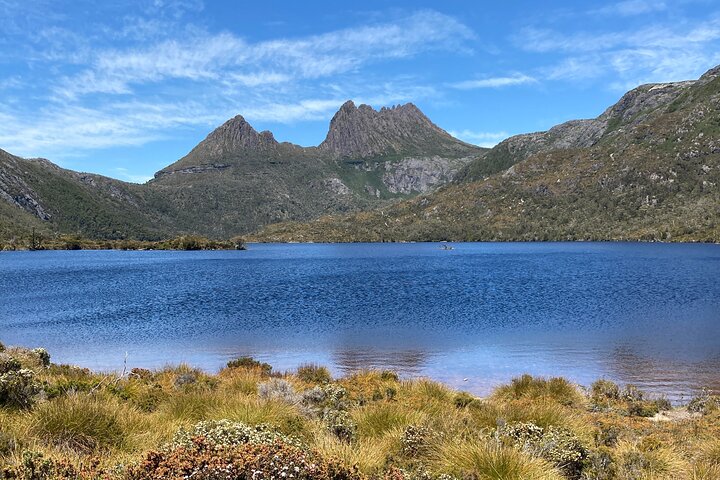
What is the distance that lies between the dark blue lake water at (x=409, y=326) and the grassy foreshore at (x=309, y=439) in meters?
11.6

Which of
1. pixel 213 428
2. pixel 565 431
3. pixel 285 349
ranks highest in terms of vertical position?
pixel 213 428

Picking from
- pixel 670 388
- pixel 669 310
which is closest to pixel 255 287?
pixel 669 310

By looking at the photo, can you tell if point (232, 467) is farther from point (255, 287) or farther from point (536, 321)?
point (255, 287)

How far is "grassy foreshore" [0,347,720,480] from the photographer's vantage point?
726cm

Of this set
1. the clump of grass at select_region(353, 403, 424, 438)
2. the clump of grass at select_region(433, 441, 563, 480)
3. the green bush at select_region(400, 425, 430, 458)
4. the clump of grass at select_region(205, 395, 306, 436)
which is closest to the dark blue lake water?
the clump of grass at select_region(353, 403, 424, 438)

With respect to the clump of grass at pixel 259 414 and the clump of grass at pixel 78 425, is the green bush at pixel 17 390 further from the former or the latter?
the clump of grass at pixel 259 414

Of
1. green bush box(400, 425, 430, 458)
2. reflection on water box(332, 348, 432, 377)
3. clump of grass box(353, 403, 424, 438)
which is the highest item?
green bush box(400, 425, 430, 458)

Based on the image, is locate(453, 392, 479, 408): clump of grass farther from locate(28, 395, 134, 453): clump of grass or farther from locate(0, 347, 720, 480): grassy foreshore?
locate(28, 395, 134, 453): clump of grass

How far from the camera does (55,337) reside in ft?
138

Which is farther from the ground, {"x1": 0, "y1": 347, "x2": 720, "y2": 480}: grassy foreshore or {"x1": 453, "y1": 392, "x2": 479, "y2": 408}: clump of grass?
{"x1": 0, "y1": 347, "x2": 720, "y2": 480}: grassy foreshore

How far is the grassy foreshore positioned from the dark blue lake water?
11593mm

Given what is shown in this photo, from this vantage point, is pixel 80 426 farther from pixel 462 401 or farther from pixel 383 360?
pixel 383 360

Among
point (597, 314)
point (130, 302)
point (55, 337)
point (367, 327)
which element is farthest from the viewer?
point (130, 302)

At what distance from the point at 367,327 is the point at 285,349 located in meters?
11.1
